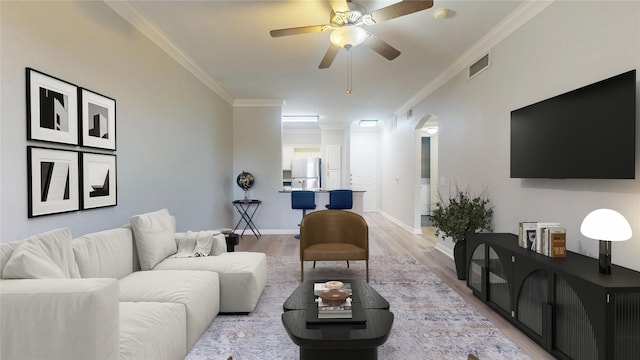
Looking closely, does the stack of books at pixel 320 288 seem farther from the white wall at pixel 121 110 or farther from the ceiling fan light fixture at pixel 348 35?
the ceiling fan light fixture at pixel 348 35

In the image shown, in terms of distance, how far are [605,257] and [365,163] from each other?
8195mm

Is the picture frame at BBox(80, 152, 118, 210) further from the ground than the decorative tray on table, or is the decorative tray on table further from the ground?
the picture frame at BBox(80, 152, 118, 210)

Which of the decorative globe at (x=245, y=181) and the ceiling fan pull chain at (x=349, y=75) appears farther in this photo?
the decorative globe at (x=245, y=181)

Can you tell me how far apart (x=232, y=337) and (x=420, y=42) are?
355 centimetres

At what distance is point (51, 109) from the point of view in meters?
2.09

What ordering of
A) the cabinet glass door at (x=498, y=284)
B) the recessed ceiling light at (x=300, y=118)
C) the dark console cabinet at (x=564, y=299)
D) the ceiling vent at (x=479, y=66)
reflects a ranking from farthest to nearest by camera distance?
Answer: the recessed ceiling light at (x=300, y=118) < the ceiling vent at (x=479, y=66) < the cabinet glass door at (x=498, y=284) < the dark console cabinet at (x=564, y=299)

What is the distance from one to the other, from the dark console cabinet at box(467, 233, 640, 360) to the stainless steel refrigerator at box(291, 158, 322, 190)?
578 cm

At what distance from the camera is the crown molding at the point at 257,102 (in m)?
6.29

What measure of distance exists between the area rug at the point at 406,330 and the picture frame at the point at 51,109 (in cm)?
176

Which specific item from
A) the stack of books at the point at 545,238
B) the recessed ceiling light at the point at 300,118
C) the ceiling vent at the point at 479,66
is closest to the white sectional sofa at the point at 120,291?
the stack of books at the point at 545,238

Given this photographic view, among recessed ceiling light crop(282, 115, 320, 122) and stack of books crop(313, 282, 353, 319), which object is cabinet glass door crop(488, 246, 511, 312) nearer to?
stack of books crop(313, 282, 353, 319)

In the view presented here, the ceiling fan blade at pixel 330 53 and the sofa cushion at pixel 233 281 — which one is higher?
the ceiling fan blade at pixel 330 53

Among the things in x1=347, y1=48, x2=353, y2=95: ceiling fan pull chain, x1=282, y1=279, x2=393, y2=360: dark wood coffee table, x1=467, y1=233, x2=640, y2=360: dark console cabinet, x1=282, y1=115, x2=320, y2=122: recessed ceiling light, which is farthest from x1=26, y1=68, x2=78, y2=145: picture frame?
x1=282, y1=115, x2=320, y2=122: recessed ceiling light

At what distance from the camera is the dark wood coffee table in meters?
1.60
